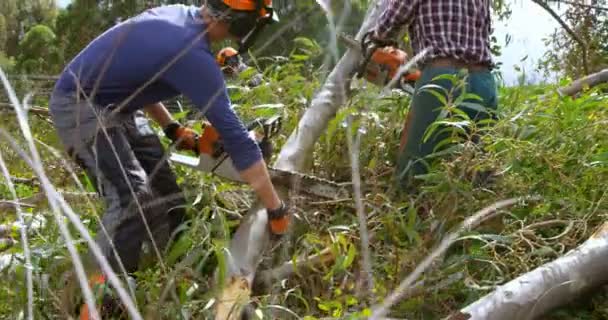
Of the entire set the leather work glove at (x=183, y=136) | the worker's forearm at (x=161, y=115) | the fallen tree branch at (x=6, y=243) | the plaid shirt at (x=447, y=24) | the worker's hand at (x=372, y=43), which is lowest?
the fallen tree branch at (x=6, y=243)

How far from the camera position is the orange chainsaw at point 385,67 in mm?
3264

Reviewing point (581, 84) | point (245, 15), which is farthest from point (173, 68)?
point (581, 84)

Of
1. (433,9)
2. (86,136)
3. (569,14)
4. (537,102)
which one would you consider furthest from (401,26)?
(569,14)

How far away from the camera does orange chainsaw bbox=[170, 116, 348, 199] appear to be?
9.25ft

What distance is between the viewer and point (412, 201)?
8.98 ft

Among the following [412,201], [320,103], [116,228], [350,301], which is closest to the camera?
[350,301]

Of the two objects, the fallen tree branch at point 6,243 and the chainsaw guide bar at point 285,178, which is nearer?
the fallen tree branch at point 6,243

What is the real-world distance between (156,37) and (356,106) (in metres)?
0.92

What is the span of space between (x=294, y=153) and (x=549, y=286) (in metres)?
1.24

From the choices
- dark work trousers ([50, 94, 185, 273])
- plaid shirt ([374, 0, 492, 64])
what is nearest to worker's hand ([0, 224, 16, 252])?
dark work trousers ([50, 94, 185, 273])

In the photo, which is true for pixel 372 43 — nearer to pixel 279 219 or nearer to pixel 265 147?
pixel 265 147

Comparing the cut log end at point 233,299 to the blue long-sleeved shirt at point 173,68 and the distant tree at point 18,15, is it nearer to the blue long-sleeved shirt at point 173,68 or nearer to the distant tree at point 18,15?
the blue long-sleeved shirt at point 173,68

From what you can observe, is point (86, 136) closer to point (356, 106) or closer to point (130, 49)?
point (130, 49)

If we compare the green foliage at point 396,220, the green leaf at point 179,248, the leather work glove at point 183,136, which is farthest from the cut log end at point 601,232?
the leather work glove at point 183,136
